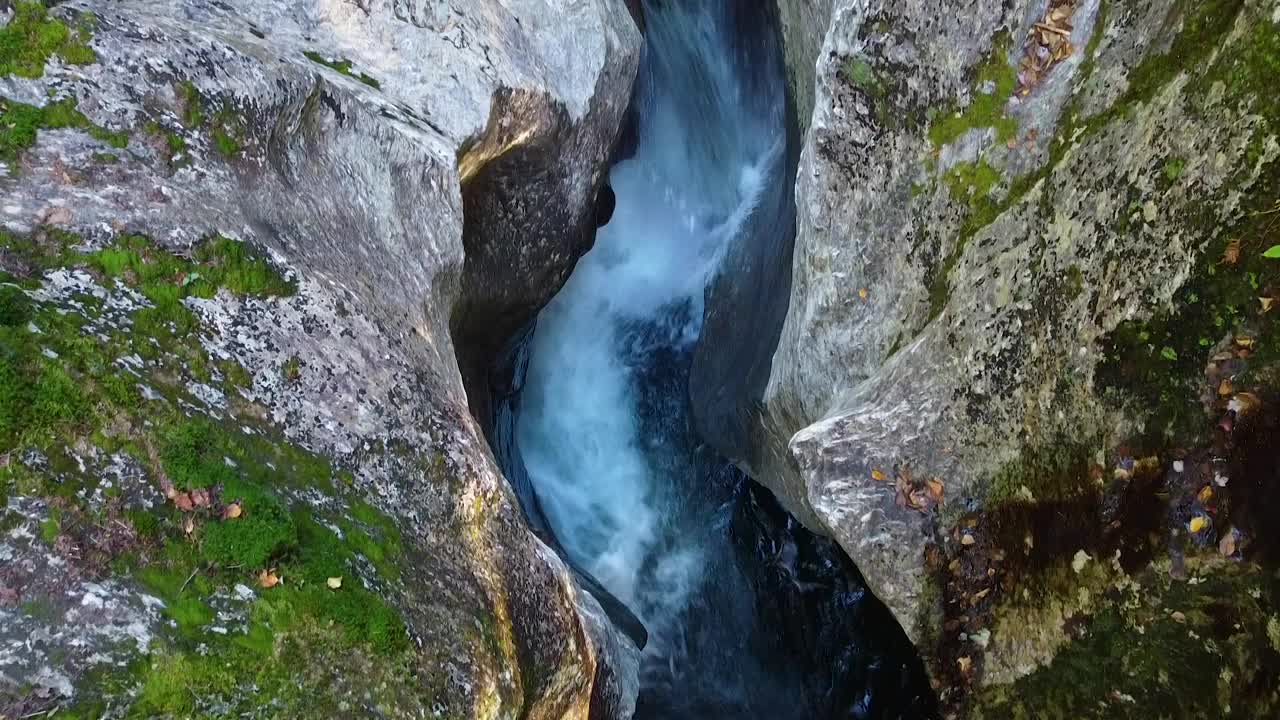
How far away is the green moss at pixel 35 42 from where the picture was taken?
4.58m

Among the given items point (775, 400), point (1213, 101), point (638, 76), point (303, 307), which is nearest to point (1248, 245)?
point (1213, 101)

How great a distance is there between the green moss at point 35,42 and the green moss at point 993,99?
6161 millimetres

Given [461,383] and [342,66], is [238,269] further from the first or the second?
[342,66]

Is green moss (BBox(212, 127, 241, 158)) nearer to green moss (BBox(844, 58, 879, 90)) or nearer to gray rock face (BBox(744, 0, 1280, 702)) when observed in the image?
gray rock face (BBox(744, 0, 1280, 702))

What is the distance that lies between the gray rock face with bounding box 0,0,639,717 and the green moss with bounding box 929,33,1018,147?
13.7ft

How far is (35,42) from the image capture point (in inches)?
183

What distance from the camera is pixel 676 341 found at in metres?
11.8

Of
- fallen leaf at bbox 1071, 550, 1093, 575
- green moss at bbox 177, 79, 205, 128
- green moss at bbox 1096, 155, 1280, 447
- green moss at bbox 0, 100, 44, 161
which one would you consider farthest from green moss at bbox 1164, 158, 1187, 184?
green moss at bbox 0, 100, 44, 161

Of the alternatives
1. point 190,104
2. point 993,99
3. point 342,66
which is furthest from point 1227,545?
point 342,66

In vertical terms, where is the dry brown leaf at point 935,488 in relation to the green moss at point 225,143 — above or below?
below

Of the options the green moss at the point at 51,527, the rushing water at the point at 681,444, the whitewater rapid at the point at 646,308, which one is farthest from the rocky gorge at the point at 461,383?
the whitewater rapid at the point at 646,308

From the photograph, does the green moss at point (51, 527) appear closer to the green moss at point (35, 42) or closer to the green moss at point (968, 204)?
the green moss at point (35, 42)

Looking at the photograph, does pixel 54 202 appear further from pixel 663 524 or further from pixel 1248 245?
pixel 663 524

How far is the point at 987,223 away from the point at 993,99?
0.94 m
